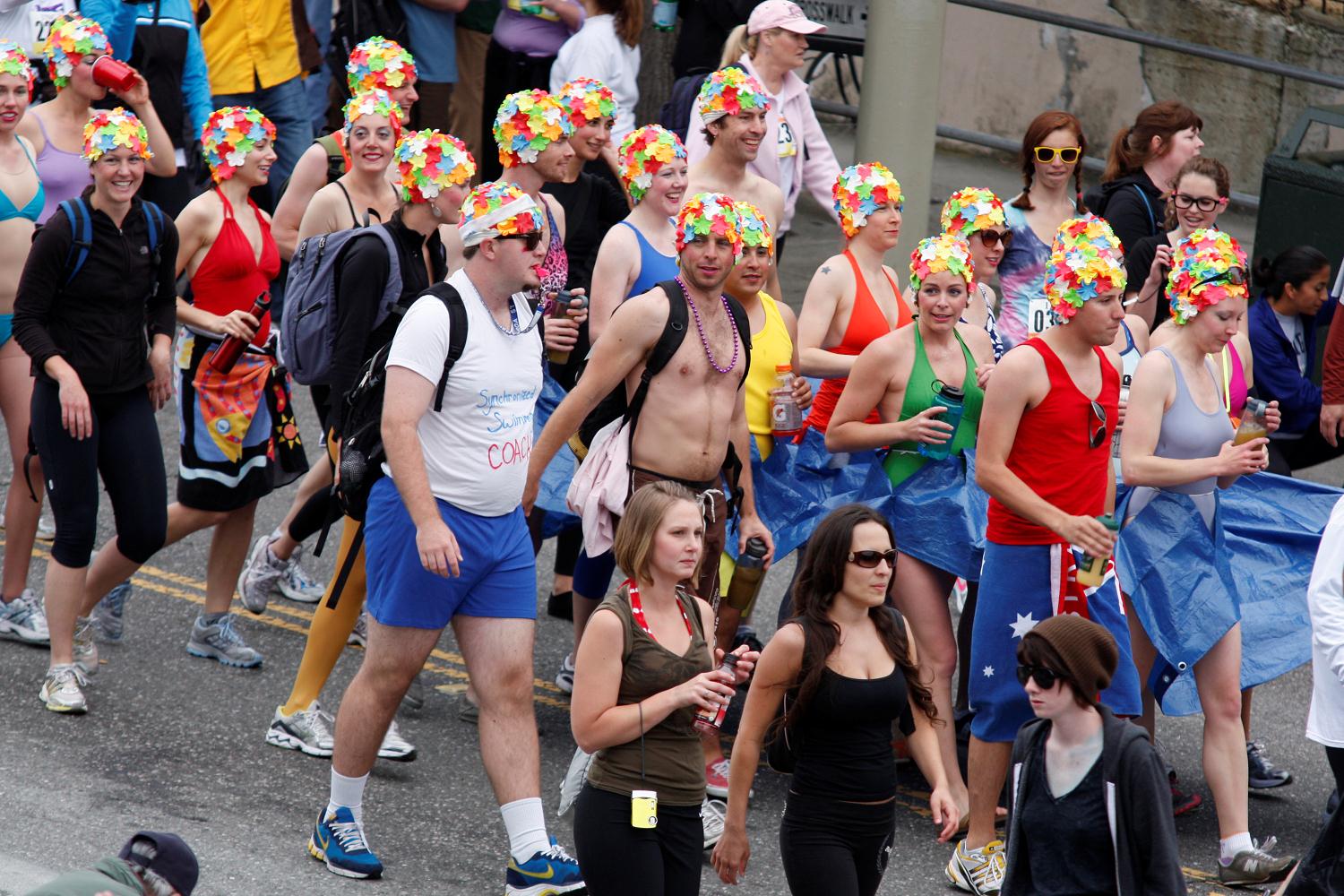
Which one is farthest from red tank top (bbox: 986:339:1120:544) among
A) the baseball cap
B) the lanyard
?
the baseball cap

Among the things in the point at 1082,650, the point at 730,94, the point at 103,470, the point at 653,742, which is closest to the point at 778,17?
the point at 730,94

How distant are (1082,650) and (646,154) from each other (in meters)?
3.37

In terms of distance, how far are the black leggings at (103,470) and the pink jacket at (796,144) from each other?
3.08 meters

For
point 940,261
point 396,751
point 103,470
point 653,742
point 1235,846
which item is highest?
point 940,261

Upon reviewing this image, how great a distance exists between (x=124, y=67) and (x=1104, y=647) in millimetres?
5542

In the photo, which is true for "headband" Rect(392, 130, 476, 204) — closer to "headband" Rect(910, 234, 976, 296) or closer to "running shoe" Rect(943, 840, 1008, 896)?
"headband" Rect(910, 234, 976, 296)

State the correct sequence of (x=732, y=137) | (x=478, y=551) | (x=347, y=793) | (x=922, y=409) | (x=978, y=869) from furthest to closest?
(x=732, y=137), (x=922, y=409), (x=978, y=869), (x=347, y=793), (x=478, y=551)

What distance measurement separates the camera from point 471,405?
5.89 meters

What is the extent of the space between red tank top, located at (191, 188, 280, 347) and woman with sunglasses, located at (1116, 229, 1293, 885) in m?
3.53

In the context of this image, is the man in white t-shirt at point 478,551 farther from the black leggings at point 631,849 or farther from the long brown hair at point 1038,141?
the long brown hair at point 1038,141

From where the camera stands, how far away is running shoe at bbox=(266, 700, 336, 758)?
22.8ft

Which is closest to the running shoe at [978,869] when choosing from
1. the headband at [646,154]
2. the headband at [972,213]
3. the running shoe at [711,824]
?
the running shoe at [711,824]

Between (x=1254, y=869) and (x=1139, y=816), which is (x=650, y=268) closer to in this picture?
(x=1254, y=869)

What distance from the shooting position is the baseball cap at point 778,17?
9.20 m
